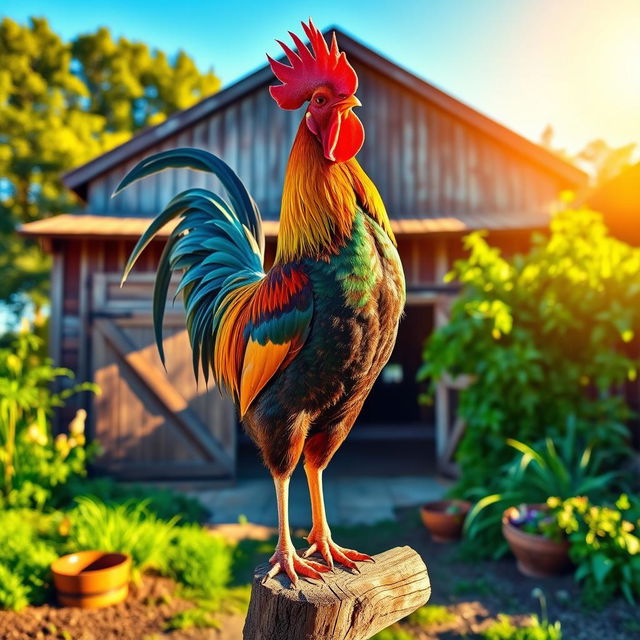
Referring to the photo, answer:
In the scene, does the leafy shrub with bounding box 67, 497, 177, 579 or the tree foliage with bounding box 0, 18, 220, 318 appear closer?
the leafy shrub with bounding box 67, 497, 177, 579

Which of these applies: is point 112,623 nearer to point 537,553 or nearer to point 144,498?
point 144,498

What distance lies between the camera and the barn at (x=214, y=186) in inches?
270

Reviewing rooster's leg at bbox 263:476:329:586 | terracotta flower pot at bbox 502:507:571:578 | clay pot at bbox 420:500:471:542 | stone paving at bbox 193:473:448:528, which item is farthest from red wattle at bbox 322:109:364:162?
stone paving at bbox 193:473:448:528

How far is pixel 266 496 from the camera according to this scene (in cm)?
655

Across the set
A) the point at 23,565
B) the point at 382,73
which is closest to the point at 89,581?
the point at 23,565

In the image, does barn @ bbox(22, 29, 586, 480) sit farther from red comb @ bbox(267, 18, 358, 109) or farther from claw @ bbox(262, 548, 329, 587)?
claw @ bbox(262, 548, 329, 587)

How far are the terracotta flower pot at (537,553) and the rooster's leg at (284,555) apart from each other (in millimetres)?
2905

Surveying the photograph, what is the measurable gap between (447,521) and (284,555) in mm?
3530

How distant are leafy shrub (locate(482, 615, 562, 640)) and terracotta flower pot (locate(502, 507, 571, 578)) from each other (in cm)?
58

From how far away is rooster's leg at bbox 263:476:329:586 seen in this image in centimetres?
154

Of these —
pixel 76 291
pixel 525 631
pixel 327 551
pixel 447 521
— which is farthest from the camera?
pixel 76 291

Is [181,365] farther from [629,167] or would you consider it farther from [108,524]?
[629,167]

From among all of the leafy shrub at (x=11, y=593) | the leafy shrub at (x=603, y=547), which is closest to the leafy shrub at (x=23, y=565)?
the leafy shrub at (x=11, y=593)

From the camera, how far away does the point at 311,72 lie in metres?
1.49
